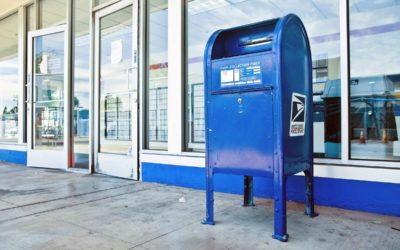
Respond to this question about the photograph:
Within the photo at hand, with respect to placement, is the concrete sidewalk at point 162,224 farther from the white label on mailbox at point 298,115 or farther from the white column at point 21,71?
the white column at point 21,71

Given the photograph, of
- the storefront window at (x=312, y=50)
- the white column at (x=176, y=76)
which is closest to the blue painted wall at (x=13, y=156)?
the white column at (x=176, y=76)

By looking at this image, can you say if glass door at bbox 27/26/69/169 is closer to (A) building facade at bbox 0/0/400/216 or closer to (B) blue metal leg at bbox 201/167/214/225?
(A) building facade at bbox 0/0/400/216

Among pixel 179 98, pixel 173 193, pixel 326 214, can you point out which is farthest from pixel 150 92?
pixel 326 214

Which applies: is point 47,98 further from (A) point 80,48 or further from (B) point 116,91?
(B) point 116,91

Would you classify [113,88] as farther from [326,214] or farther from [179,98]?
[326,214]

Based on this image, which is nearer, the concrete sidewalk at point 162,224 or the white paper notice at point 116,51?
the concrete sidewalk at point 162,224

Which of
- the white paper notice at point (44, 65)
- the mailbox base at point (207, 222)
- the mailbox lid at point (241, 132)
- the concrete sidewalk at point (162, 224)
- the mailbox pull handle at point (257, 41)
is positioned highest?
the white paper notice at point (44, 65)

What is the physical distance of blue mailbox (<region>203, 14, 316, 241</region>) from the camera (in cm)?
194

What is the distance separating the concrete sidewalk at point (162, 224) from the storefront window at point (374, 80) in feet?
2.31

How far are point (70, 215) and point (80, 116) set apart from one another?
3.32 metres

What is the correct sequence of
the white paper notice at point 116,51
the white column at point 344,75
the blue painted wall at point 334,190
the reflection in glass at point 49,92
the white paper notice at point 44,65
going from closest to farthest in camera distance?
the blue painted wall at point 334,190 < the white column at point 344,75 < the white paper notice at point 116,51 < the reflection in glass at point 49,92 < the white paper notice at point 44,65

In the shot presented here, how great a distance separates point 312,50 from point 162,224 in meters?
2.75

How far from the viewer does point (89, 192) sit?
3.33 m

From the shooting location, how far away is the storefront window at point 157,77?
3861 mm
